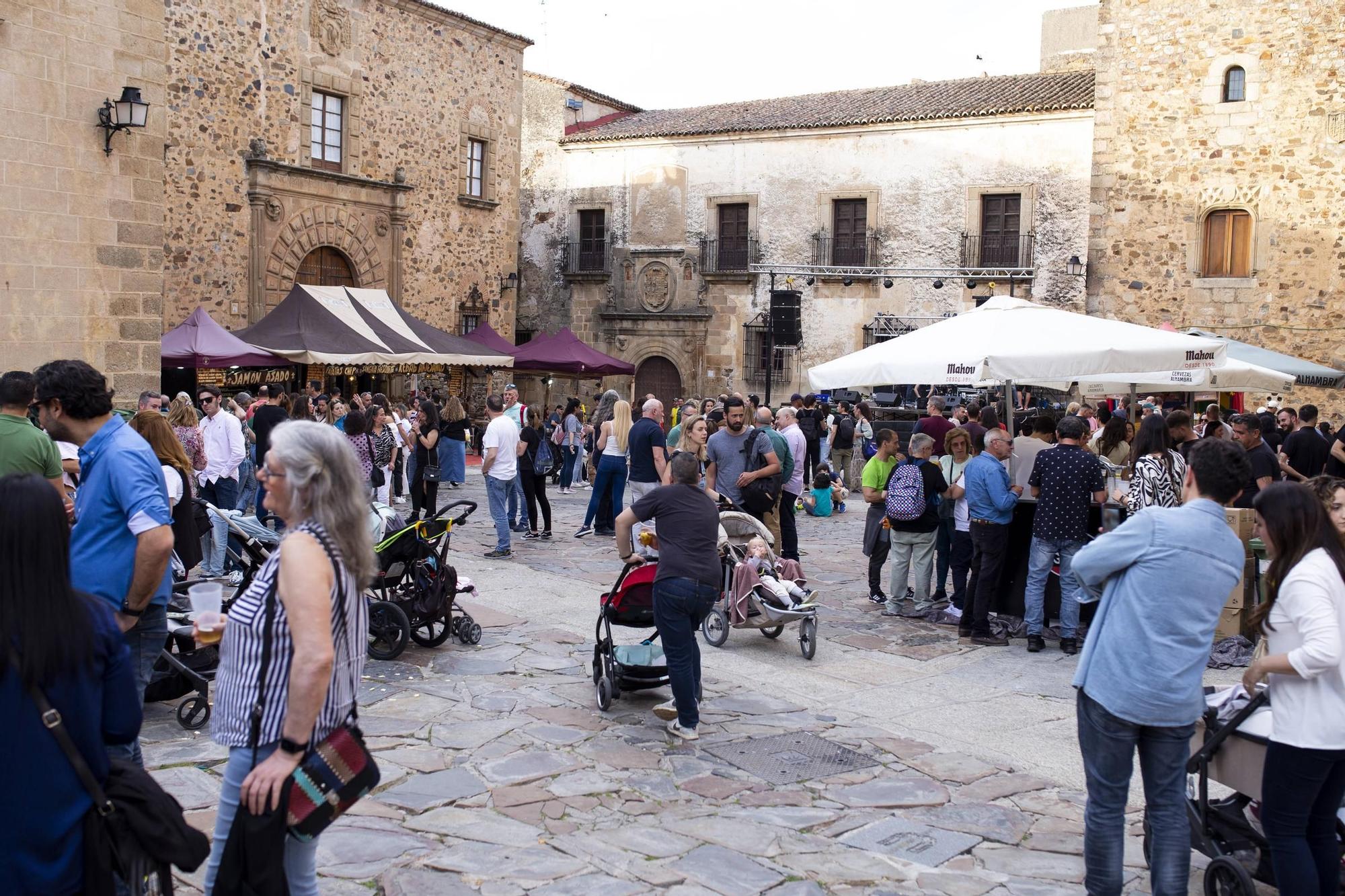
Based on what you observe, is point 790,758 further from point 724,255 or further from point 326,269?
point 724,255

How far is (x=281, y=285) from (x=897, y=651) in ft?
53.4

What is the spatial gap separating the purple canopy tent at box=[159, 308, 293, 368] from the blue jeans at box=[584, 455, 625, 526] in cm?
714

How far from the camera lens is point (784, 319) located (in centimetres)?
2092

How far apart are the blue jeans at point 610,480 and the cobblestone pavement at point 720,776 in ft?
14.9

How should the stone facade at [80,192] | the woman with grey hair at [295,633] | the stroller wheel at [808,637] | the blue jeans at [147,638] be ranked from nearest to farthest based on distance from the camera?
the woman with grey hair at [295,633], the blue jeans at [147,638], the stroller wheel at [808,637], the stone facade at [80,192]

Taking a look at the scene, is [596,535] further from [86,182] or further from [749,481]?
[86,182]

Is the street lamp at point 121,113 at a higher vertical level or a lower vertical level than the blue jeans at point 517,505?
higher

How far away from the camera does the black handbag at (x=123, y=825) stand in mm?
2670

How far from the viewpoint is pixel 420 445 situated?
13.1 m

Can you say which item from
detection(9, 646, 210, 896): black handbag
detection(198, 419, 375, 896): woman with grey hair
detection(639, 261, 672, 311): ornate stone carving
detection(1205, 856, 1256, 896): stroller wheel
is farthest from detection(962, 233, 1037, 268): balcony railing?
detection(9, 646, 210, 896): black handbag

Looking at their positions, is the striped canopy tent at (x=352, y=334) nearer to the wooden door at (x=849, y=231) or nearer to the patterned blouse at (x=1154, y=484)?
the wooden door at (x=849, y=231)

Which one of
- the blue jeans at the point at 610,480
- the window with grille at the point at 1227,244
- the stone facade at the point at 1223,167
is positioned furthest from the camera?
the window with grille at the point at 1227,244

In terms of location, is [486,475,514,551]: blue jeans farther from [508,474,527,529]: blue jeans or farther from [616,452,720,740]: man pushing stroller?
[616,452,720,740]: man pushing stroller

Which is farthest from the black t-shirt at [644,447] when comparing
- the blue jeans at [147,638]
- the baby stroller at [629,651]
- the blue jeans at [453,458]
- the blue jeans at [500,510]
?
the blue jeans at [147,638]
